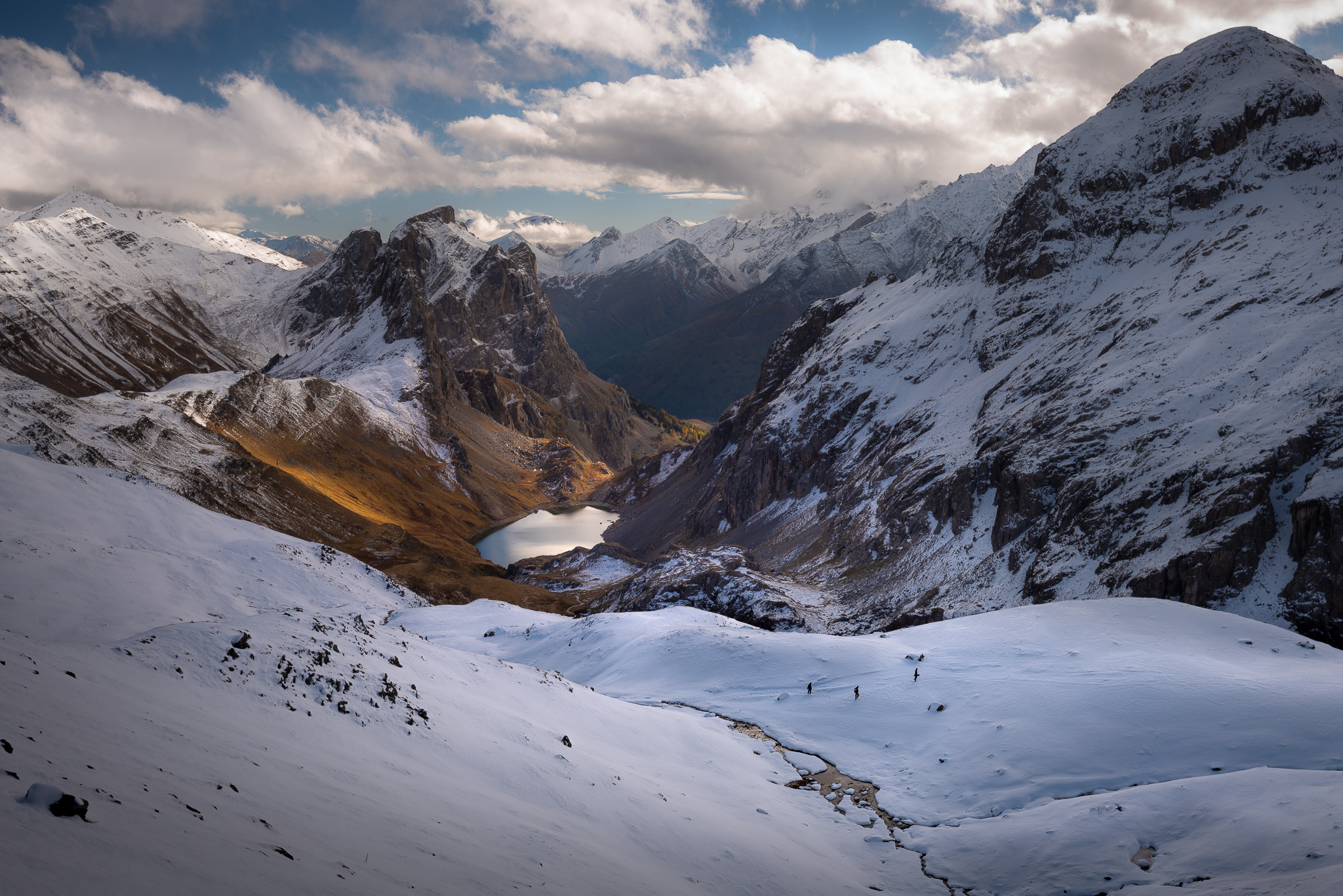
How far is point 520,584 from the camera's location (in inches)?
3342

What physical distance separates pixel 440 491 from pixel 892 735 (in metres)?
127

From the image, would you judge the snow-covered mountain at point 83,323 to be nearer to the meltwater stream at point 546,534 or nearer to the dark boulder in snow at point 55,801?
the meltwater stream at point 546,534

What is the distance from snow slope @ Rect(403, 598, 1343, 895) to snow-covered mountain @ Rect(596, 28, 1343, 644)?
19.2 meters

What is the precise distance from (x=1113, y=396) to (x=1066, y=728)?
43.2m

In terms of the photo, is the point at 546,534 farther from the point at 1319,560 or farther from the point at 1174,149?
the point at 1319,560

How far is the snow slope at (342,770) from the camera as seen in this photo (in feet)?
27.0

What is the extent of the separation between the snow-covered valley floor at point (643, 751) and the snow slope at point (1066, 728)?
0.10 metres

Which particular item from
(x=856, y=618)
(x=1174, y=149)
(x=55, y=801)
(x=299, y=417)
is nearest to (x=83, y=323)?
(x=299, y=417)

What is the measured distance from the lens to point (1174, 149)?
76.8 metres

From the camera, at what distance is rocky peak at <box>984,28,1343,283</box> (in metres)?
69.6

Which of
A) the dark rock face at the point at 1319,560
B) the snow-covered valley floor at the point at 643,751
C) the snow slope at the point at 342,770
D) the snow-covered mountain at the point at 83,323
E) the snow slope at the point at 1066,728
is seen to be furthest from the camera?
the snow-covered mountain at the point at 83,323

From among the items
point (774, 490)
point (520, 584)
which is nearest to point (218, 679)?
point (520, 584)

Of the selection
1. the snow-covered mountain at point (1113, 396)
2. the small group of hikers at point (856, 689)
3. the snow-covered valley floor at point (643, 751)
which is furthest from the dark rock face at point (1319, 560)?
the small group of hikers at point (856, 689)

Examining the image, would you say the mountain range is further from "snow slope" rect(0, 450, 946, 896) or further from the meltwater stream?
"snow slope" rect(0, 450, 946, 896)
